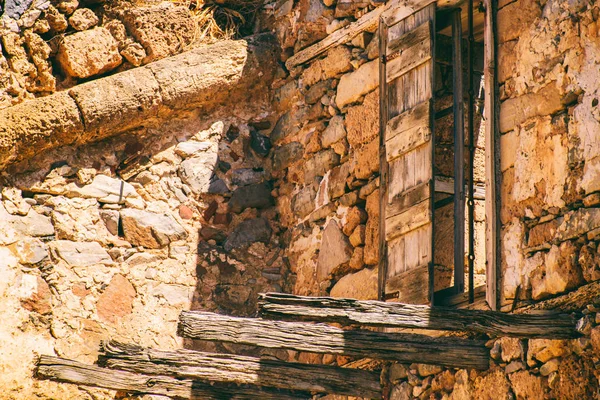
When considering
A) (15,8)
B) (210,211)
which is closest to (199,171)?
(210,211)

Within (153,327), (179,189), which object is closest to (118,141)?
Result: (179,189)

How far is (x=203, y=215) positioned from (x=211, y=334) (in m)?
2.10

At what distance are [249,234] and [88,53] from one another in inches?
57.7

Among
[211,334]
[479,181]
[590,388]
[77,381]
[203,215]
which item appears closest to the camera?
[590,388]

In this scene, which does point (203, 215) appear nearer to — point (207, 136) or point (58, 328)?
point (207, 136)

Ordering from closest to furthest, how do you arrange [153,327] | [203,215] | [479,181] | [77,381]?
[77,381], [479,181], [153,327], [203,215]

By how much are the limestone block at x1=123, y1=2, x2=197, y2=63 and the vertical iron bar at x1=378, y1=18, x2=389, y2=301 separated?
1.50m

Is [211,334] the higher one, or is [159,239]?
[159,239]

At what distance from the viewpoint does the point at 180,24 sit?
7.31 meters

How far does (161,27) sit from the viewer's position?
7.25 meters

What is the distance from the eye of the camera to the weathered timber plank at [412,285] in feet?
18.5

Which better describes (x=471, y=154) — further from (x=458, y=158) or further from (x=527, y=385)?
(x=527, y=385)

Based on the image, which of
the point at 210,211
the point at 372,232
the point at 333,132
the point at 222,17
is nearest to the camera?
the point at 372,232

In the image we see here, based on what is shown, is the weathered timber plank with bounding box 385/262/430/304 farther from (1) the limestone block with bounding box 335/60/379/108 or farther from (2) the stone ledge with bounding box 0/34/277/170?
(2) the stone ledge with bounding box 0/34/277/170
